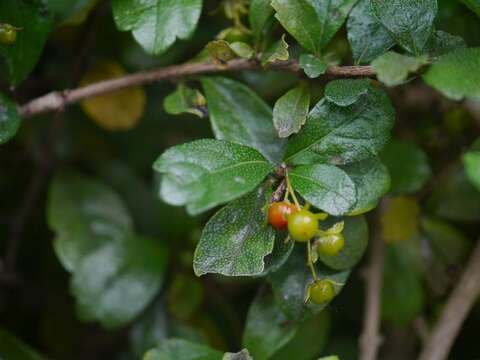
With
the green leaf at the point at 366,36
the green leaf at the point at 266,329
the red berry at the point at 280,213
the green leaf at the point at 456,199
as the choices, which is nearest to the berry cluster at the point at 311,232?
the red berry at the point at 280,213

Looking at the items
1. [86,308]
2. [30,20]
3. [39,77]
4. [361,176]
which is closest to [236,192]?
[361,176]

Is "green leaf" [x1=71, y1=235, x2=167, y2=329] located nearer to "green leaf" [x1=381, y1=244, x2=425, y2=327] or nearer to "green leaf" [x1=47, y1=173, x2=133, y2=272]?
"green leaf" [x1=47, y1=173, x2=133, y2=272]

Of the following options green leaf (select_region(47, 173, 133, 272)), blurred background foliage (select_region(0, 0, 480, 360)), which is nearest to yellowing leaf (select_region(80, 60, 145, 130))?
blurred background foliage (select_region(0, 0, 480, 360))

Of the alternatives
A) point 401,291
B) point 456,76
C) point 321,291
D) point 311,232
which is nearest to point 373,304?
point 401,291

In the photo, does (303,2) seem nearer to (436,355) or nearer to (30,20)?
(30,20)

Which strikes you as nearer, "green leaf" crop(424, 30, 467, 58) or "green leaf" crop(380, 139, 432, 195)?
"green leaf" crop(424, 30, 467, 58)

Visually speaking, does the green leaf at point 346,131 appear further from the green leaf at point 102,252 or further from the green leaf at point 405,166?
the green leaf at point 102,252
